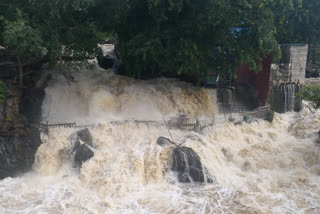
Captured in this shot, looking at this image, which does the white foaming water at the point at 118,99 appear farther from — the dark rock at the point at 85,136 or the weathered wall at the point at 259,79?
the weathered wall at the point at 259,79

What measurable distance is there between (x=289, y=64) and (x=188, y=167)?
9.55 m

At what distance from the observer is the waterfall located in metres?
16.5

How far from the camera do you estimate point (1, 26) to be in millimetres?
11812

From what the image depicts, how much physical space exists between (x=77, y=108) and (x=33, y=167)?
10.4 feet

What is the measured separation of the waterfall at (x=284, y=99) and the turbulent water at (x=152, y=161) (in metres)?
1.71

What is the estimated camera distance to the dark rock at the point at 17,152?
10.9 meters

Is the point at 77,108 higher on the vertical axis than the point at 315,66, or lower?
lower

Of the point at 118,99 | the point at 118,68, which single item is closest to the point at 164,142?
the point at 118,99

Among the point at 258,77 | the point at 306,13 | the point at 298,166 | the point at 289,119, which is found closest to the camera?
the point at 298,166

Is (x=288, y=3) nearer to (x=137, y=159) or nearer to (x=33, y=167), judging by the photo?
(x=137, y=159)

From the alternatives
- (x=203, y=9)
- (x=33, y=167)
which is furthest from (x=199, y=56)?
(x=33, y=167)

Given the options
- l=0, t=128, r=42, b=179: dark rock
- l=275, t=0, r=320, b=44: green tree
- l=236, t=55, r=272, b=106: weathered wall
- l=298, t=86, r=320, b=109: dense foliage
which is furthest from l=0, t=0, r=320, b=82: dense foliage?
l=275, t=0, r=320, b=44: green tree

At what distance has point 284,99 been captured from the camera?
16578 mm

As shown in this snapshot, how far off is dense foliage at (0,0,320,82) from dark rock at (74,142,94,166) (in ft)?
12.1
